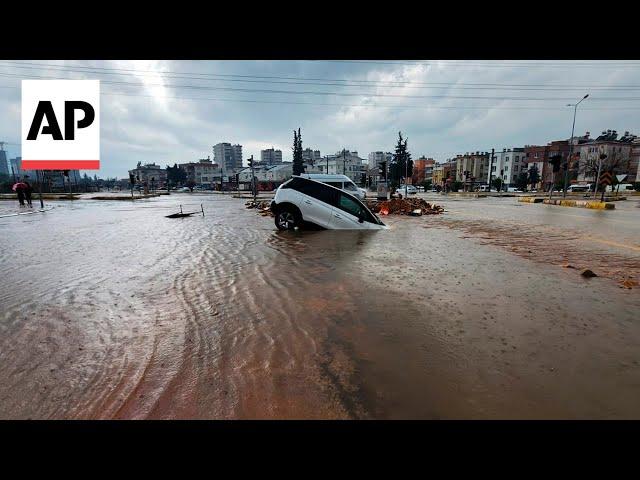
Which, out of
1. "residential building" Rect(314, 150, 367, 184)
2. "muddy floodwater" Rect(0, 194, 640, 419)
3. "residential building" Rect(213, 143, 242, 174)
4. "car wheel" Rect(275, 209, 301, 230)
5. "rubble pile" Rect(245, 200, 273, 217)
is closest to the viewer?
"muddy floodwater" Rect(0, 194, 640, 419)

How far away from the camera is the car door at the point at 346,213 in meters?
10.4

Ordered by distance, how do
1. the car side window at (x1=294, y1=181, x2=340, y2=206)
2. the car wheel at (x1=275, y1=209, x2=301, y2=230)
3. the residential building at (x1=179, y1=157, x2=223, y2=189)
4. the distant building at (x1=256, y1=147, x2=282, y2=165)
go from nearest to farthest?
the car side window at (x1=294, y1=181, x2=340, y2=206) → the car wheel at (x1=275, y1=209, x2=301, y2=230) → the residential building at (x1=179, y1=157, x2=223, y2=189) → the distant building at (x1=256, y1=147, x2=282, y2=165)

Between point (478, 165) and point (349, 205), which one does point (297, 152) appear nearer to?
point (478, 165)

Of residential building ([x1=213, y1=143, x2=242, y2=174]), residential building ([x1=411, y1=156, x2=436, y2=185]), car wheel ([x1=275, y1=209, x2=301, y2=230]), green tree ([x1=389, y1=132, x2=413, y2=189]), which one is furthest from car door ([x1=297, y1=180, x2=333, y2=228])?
residential building ([x1=213, y1=143, x2=242, y2=174])

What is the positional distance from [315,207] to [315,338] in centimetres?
733

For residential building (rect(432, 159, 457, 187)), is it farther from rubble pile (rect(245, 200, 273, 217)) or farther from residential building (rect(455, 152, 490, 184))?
rubble pile (rect(245, 200, 273, 217))

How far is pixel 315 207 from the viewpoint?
406 inches

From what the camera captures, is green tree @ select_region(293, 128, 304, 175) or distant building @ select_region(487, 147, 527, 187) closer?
green tree @ select_region(293, 128, 304, 175)

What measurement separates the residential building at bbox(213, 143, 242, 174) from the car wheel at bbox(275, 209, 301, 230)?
16205 centimetres

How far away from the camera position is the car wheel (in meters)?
10.6

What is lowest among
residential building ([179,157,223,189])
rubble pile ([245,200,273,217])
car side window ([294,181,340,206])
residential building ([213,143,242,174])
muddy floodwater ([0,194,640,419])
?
muddy floodwater ([0,194,640,419])

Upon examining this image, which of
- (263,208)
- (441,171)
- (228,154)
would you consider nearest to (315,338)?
(263,208)
